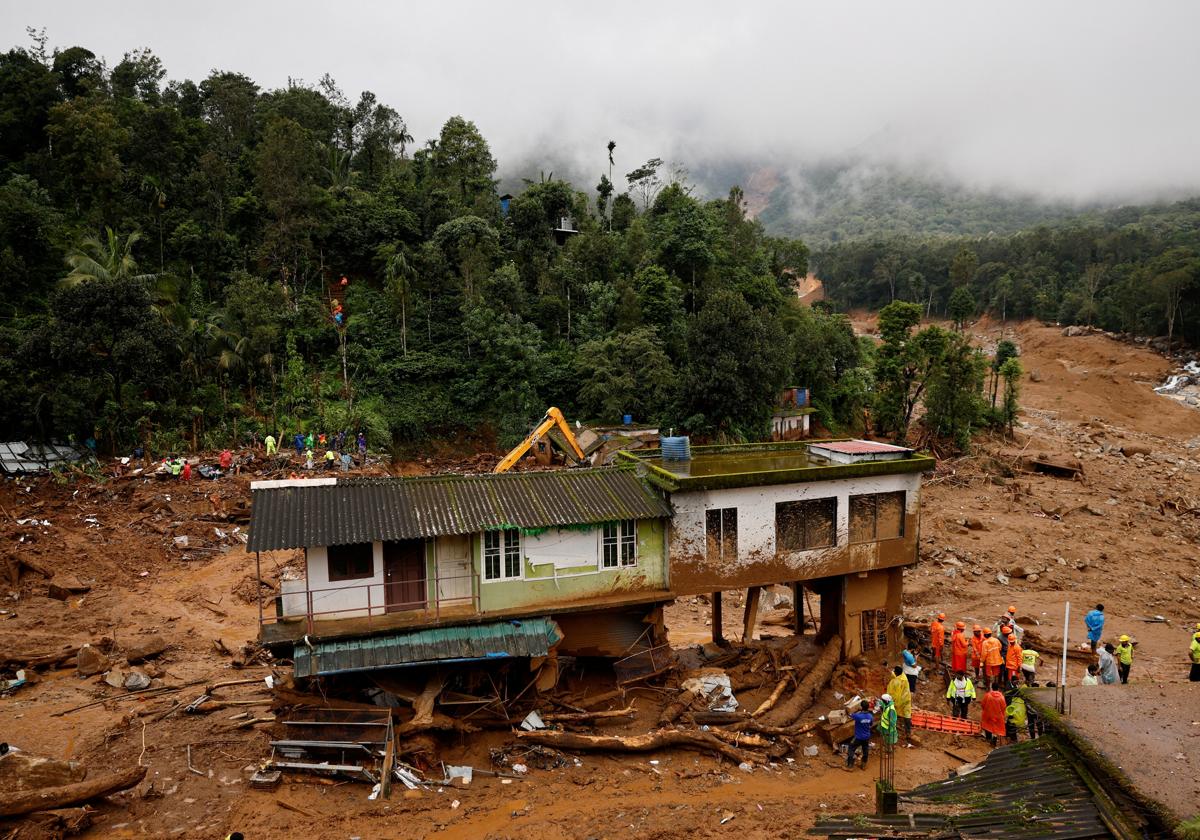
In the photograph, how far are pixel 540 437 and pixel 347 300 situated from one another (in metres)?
20.0

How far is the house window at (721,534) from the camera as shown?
1691cm

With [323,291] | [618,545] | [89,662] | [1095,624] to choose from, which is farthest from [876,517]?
[323,291]

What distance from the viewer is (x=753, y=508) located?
56.0ft

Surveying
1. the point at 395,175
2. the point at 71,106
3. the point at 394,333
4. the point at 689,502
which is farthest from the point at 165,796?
the point at 395,175

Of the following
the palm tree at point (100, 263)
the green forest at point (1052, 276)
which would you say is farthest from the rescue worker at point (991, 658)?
the green forest at point (1052, 276)

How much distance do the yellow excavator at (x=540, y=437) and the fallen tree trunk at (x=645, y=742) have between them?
14534mm

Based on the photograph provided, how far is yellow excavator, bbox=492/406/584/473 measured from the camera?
29297 mm

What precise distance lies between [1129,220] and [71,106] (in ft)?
531

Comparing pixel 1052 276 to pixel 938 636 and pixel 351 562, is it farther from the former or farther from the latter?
pixel 351 562

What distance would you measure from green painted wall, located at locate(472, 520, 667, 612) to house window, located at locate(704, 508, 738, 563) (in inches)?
42.0

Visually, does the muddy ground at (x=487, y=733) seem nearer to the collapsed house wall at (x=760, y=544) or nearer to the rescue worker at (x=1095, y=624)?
the rescue worker at (x=1095, y=624)

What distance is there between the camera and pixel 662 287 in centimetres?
4319

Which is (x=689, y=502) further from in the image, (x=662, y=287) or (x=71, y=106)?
(x=71, y=106)

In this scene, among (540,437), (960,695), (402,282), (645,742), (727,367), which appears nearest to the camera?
(645,742)
